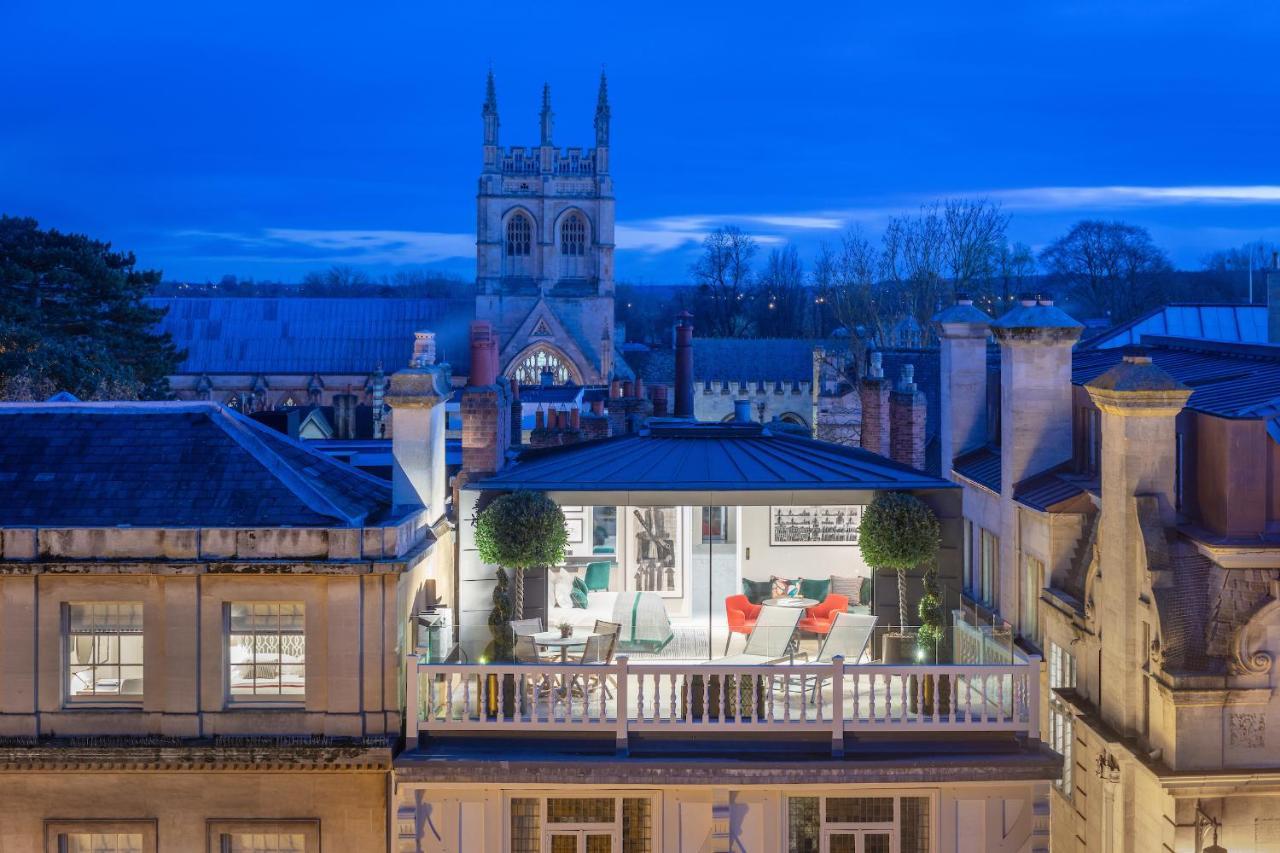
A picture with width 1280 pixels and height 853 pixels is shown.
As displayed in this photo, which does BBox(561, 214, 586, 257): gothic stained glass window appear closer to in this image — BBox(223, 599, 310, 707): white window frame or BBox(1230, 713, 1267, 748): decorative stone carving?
BBox(223, 599, 310, 707): white window frame

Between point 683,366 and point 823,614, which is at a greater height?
point 683,366

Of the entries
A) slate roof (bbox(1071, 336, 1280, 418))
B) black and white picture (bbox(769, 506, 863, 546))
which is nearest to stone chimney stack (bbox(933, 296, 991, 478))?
slate roof (bbox(1071, 336, 1280, 418))

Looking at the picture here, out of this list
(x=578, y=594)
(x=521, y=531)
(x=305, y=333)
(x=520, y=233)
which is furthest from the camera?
(x=520, y=233)

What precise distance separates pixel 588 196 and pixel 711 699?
7652 cm

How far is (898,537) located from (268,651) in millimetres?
6951

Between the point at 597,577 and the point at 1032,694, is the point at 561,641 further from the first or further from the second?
the point at 1032,694

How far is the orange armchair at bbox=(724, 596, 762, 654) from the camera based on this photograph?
17.0m

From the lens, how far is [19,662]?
1446 centimetres

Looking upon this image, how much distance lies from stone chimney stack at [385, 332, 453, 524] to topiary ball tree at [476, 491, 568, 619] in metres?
0.80

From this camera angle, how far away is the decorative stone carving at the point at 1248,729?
13.5 meters

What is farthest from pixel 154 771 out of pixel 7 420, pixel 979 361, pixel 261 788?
pixel 979 361

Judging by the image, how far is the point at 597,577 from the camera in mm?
17484

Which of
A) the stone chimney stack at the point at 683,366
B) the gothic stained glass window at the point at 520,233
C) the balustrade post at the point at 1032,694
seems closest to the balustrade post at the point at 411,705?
the balustrade post at the point at 1032,694

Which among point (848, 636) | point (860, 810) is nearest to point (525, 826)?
point (860, 810)
